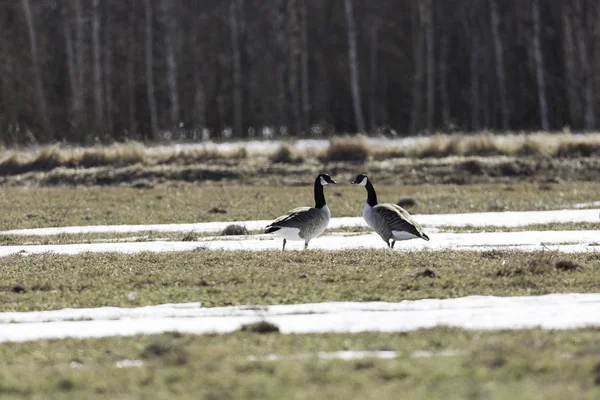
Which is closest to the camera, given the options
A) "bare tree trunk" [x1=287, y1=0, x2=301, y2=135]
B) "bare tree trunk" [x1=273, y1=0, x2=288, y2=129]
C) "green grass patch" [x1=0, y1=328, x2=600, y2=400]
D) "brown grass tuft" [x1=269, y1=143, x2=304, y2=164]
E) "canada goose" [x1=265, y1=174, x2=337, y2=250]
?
"green grass patch" [x1=0, y1=328, x2=600, y2=400]

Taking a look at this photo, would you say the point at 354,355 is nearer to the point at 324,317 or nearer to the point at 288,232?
the point at 324,317

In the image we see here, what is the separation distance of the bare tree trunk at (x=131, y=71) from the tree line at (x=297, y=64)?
0.10m

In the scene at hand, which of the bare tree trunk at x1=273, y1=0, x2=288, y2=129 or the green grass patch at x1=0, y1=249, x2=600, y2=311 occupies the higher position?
the bare tree trunk at x1=273, y1=0, x2=288, y2=129

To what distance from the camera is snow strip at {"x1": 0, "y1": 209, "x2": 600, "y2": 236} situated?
23031 millimetres

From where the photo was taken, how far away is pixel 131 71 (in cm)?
6569

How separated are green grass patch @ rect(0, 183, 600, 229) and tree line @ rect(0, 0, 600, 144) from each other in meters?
29.4

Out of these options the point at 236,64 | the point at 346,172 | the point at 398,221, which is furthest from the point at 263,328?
the point at 236,64

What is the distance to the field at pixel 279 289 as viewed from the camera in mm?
8500

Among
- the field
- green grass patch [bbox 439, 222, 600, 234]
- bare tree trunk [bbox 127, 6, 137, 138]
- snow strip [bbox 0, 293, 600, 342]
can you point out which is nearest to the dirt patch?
the field

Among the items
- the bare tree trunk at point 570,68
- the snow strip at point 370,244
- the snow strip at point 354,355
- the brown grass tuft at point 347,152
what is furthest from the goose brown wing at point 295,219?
the bare tree trunk at point 570,68

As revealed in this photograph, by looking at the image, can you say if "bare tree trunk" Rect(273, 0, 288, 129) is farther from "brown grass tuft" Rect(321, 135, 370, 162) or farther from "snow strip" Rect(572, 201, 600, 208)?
"snow strip" Rect(572, 201, 600, 208)

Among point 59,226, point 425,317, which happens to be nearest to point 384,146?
point 59,226

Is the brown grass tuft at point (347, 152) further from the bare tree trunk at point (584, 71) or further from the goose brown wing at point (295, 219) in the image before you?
the bare tree trunk at point (584, 71)

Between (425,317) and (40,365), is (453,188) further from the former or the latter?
(40,365)
